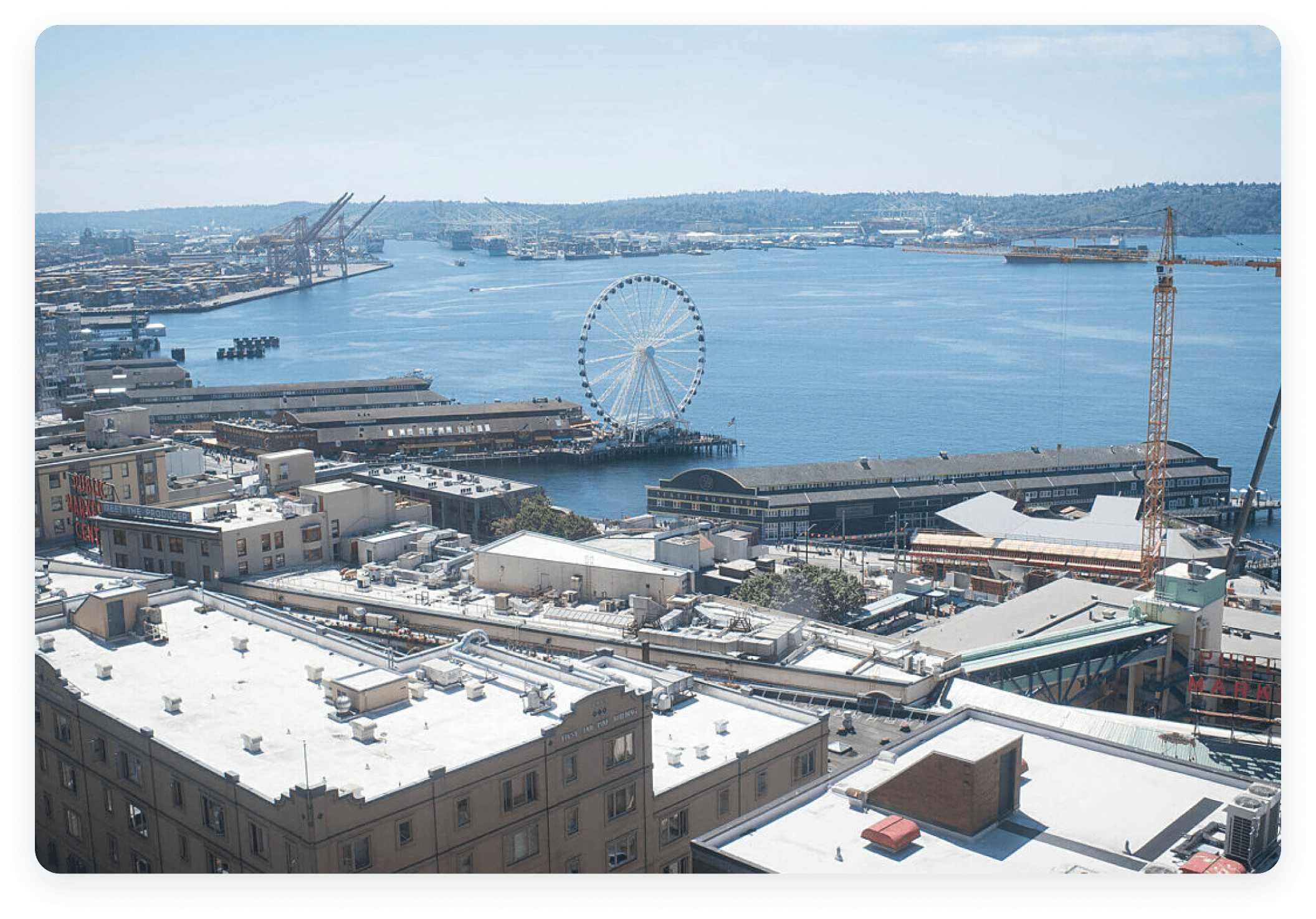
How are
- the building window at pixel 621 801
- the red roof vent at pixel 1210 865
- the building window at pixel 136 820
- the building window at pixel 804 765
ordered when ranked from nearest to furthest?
the red roof vent at pixel 1210 865 < the building window at pixel 136 820 < the building window at pixel 621 801 < the building window at pixel 804 765

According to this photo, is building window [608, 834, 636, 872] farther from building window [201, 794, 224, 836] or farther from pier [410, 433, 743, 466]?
pier [410, 433, 743, 466]

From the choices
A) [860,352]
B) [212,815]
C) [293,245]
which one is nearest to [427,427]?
[860,352]

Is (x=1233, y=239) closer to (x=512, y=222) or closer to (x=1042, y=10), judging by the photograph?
(x=1042, y=10)

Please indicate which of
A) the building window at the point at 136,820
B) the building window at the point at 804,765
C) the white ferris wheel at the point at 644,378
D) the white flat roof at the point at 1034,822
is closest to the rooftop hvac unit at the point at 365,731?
the building window at the point at 136,820

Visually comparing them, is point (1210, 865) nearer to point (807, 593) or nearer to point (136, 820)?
point (136, 820)

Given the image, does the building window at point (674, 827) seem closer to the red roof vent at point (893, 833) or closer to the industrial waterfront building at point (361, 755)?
the industrial waterfront building at point (361, 755)

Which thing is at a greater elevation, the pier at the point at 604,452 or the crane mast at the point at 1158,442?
the crane mast at the point at 1158,442
